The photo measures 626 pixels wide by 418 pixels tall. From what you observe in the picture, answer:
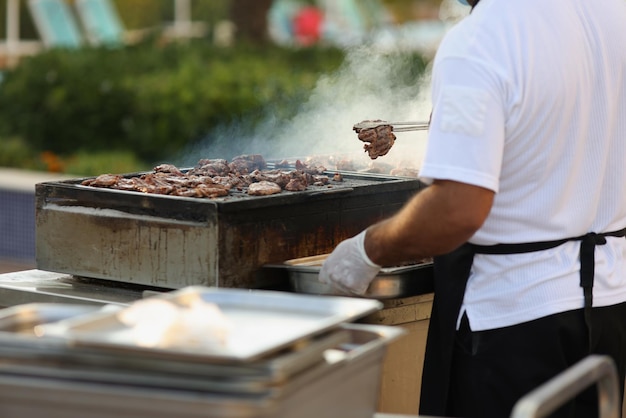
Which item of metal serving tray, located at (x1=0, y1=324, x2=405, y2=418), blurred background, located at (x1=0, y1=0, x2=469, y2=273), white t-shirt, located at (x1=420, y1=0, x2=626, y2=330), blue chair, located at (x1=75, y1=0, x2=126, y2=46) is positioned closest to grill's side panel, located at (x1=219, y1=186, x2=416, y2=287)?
white t-shirt, located at (x1=420, y1=0, x2=626, y2=330)

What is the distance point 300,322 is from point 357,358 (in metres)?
0.15

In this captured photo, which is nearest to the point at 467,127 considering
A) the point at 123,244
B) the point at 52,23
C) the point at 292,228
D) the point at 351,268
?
the point at 351,268

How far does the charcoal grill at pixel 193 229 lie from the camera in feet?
9.97

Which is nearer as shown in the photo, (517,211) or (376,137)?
(517,211)

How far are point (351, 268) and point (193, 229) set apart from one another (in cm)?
48

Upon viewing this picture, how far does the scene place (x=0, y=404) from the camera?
1.99 m

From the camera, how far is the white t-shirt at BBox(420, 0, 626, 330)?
104 inches

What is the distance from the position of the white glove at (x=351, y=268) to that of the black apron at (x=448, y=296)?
0.21 metres

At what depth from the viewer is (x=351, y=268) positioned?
297 cm

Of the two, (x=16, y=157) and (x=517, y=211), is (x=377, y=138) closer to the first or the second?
(x=517, y=211)

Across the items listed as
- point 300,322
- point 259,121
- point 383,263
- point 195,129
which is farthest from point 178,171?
point 195,129

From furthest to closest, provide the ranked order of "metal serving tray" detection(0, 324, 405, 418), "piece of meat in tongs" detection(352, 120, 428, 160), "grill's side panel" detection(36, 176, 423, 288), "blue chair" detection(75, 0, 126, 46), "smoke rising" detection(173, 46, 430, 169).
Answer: "blue chair" detection(75, 0, 126, 46) → "smoke rising" detection(173, 46, 430, 169) → "piece of meat in tongs" detection(352, 120, 428, 160) → "grill's side panel" detection(36, 176, 423, 288) → "metal serving tray" detection(0, 324, 405, 418)

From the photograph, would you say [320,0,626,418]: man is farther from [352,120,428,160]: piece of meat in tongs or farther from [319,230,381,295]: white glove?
[352,120,428,160]: piece of meat in tongs

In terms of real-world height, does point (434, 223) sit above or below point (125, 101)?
below
